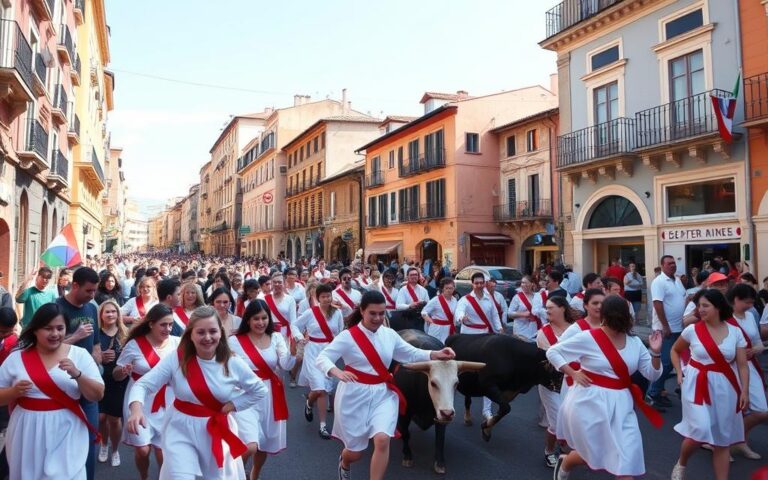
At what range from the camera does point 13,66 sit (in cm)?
1322

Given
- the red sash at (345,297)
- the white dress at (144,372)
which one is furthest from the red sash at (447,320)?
the white dress at (144,372)

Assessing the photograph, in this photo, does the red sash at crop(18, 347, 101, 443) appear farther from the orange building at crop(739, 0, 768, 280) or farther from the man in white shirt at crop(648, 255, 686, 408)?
the orange building at crop(739, 0, 768, 280)

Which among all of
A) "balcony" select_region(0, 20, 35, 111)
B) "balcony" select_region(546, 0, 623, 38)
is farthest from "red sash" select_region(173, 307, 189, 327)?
"balcony" select_region(546, 0, 623, 38)

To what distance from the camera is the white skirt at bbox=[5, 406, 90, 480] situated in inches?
140

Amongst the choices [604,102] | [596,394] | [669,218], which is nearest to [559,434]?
[596,394]

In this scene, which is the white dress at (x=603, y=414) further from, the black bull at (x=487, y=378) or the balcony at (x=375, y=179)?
the balcony at (x=375, y=179)

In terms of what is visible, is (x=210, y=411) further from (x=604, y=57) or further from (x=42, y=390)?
(x=604, y=57)

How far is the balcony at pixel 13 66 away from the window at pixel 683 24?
17512mm

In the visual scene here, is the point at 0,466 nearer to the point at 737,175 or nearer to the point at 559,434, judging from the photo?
the point at 559,434

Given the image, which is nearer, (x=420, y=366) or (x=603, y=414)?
(x=603, y=414)

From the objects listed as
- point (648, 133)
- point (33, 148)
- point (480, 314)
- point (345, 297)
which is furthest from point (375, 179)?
point (480, 314)

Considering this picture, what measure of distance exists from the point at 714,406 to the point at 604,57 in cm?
1705

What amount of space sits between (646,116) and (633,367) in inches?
611

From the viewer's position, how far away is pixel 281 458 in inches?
234
